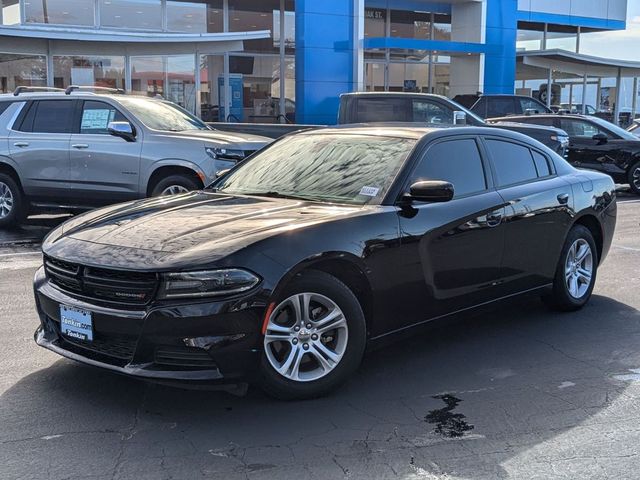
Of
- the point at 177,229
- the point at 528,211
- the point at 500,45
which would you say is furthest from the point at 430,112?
the point at 500,45

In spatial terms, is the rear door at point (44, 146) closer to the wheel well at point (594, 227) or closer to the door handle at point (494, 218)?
the door handle at point (494, 218)

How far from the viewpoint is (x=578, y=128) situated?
1599 cm

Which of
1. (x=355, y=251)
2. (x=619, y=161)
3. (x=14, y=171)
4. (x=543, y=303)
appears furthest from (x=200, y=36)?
(x=355, y=251)

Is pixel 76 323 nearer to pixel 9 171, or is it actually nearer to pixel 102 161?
pixel 102 161

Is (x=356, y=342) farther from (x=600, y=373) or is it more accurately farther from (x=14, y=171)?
(x=14, y=171)

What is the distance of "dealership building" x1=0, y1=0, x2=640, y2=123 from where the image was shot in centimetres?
1848

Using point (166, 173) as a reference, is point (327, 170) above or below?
above

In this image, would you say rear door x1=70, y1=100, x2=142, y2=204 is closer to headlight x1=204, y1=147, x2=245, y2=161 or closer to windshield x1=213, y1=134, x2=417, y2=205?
headlight x1=204, y1=147, x2=245, y2=161

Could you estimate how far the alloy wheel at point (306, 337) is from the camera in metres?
3.99

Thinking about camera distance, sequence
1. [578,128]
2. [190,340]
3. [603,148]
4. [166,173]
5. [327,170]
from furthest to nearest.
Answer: [578,128], [603,148], [166,173], [327,170], [190,340]

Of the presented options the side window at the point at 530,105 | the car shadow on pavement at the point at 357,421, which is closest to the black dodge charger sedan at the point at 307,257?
the car shadow on pavement at the point at 357,421

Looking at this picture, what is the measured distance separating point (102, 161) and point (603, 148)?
1065cm

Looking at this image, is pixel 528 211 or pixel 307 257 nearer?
pixel 307 257

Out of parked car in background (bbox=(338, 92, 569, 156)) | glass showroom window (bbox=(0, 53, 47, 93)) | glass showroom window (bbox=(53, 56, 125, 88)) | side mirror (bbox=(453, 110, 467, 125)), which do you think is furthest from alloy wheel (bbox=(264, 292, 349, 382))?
glass showroom window (bbox=(53, 56, 125, 88))
